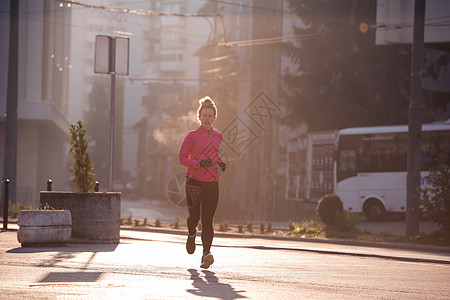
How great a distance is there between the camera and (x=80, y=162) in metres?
14.2

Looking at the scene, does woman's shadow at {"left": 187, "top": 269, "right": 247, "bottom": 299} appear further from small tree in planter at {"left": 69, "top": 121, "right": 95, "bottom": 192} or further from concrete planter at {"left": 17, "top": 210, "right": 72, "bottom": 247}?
small tree in planter at {"left": 69, "top": 121, "right": 95, "bottom": 192}

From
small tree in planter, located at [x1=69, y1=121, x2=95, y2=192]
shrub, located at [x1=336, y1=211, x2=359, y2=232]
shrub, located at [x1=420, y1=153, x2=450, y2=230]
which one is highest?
small tree in planter, located at [x1=69, y1=121, x2=95, y2=192]

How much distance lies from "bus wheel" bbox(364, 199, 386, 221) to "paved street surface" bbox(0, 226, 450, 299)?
63.9ft

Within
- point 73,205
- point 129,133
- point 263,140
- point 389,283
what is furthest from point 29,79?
point 129,133

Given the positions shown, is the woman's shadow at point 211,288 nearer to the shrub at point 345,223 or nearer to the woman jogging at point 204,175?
the woman jogging at point 204,175

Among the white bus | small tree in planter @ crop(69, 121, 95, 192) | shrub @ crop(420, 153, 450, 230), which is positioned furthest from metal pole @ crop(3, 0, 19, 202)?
shrub @ crop(420, 153, 450, 230)

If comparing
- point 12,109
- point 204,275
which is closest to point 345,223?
point 12,109

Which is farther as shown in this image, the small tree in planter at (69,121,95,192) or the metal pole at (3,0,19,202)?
the metal pole at (3,0,19,202)

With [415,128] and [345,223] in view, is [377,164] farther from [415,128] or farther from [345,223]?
[415,128]

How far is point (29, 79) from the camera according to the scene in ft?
144

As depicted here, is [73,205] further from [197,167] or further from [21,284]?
[21,284]

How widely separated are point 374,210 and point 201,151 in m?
23.8

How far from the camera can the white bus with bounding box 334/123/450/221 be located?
31.7 metres

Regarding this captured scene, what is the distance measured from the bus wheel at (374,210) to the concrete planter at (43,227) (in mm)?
21279
